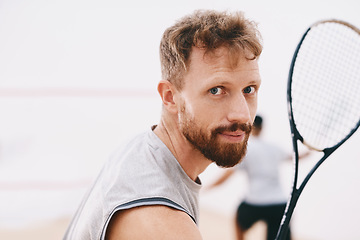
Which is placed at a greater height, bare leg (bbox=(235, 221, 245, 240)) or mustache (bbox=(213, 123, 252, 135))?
mustache (bbox=(213, 123, 252, 135))

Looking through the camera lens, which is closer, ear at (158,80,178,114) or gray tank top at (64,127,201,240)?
gray tank top at (64,127,201,240)

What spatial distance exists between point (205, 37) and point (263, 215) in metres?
1.66

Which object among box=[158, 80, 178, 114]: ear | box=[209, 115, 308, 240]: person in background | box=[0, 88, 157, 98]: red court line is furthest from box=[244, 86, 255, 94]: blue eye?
box=[0, 88, 157, 98]: red court line

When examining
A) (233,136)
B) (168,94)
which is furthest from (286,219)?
(168,94)

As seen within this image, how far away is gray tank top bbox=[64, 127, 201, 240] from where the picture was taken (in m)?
0.68

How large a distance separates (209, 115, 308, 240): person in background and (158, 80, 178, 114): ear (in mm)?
1413

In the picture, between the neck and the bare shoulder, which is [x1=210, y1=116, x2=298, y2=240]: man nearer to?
the neck

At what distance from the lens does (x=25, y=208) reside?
3.71 metres

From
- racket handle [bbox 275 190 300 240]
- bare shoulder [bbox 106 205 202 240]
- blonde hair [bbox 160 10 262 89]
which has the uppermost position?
blonde hair [bbox 160 10 262 89]

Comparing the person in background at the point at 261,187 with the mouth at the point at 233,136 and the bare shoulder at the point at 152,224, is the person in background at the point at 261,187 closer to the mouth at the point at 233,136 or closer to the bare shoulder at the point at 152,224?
the mouth at the point at 233,136

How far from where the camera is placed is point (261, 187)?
2.23m

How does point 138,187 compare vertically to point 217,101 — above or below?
below

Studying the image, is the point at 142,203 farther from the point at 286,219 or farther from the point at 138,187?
the point at 286,219

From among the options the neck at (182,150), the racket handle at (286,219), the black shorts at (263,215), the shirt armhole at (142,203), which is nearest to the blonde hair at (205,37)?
the neck at (182,150)
